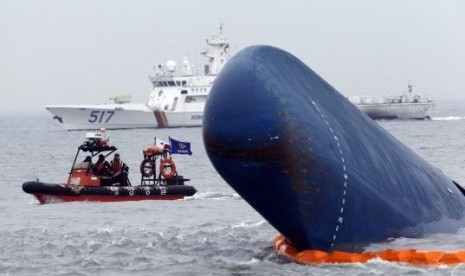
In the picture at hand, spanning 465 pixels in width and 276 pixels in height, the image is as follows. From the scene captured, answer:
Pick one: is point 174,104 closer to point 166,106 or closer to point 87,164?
point 166,106

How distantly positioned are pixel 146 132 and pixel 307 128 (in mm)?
92062

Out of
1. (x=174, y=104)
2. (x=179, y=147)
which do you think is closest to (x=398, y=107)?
(x=174, y=104)

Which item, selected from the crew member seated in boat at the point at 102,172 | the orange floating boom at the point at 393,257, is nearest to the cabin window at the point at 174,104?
the crew member seated in boat at the point at 102,172

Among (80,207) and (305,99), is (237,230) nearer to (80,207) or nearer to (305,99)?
(305,99)

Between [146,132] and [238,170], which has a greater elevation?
[238,170]

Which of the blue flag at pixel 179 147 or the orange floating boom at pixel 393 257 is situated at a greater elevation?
the orange floating boom at pixel 393 257

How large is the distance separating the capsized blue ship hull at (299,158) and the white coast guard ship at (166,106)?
294 feet

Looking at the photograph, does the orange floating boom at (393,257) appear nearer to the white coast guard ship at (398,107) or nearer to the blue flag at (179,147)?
the blue flag at (179,147)

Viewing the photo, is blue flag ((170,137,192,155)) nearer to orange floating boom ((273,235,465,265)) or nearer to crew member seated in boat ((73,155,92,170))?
crew member seated in boat ((73,155,92,170))

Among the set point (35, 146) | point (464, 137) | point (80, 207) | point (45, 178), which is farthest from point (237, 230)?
point (35, 146)

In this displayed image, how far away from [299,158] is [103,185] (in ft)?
58.8

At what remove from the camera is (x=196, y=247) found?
2064 centimetres

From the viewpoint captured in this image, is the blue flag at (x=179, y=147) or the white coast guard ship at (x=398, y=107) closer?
the blue flag at (x=179, y=147)

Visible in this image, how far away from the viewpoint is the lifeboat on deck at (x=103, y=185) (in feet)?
109
